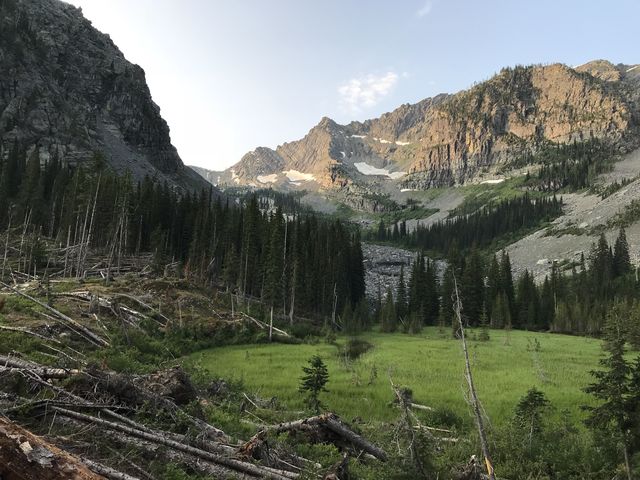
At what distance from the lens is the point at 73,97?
144 metres

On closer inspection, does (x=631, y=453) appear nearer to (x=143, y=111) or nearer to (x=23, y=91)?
(x=23, y=91)

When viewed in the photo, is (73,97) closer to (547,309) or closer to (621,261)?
(547,309)

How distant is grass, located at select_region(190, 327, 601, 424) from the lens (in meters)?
21.8

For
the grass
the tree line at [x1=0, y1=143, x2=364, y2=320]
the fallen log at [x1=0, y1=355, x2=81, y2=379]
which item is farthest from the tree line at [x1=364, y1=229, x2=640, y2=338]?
the fallen log at [x1=0, y1=355, x2=81, y2=379]

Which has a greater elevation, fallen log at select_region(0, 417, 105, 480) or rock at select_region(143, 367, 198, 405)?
fallen log at select_region(0, 417, 105, 480)

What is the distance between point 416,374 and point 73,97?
155 meters

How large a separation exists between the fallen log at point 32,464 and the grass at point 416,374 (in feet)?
49.3

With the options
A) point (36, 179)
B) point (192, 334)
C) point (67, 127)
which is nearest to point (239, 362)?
point (192, 334)

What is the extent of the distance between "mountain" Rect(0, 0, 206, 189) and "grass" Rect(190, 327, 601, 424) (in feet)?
328

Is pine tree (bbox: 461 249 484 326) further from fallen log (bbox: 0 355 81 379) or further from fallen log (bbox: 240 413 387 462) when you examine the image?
fallen log (bbox: 0 355 81 379)

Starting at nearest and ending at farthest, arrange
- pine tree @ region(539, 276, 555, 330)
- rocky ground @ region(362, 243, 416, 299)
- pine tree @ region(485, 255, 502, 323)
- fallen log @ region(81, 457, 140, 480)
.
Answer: fallen log @ region(81, 457, 140, 480) < pine tree @ region(539, 276, 555, 330) < pine tree @ region(485, 255, 502, 323) < rocky ground @ region(362, 243, 416, 299)

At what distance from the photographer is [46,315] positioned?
2309cm

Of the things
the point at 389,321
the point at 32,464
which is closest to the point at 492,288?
the point at 389,321

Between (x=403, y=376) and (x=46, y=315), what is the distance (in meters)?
21.5
